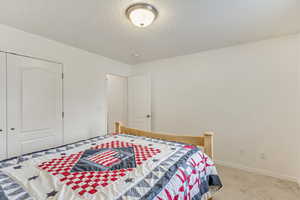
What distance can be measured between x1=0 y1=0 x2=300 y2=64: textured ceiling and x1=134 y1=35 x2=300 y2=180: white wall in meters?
0.35

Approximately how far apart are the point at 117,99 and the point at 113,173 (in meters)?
3.62

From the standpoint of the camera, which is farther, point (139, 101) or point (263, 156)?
point (139, 101)

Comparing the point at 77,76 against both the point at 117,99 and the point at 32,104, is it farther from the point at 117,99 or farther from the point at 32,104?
the point at 117,99

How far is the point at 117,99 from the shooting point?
4582mm

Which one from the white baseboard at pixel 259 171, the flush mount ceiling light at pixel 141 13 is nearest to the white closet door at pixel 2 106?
the flush mount ceiling light at pixel 141 13

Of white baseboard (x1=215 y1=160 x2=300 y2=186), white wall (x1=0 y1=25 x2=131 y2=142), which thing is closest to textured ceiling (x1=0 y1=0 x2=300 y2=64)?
white wall (x1=0 y1=25 x2=131 y2=142)

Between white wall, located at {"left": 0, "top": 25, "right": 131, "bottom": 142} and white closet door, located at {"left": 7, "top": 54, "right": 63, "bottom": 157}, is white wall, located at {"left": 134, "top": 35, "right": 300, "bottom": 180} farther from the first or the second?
white closet door, located at {"left": 7, "top": 54, "right": 63, "bottom": 157}

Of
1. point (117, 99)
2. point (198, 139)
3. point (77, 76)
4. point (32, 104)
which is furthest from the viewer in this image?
point (117, 99)

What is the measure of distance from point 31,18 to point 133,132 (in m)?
2.12

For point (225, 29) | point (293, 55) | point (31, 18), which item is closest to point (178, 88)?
point (225, 29)

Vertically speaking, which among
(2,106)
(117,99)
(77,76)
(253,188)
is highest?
(77,76)

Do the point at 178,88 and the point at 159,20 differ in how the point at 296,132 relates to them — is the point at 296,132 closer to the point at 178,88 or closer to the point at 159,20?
the point at 178,88

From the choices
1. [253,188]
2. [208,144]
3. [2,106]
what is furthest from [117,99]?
[253,188]

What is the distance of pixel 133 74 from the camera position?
4254 millimetres
